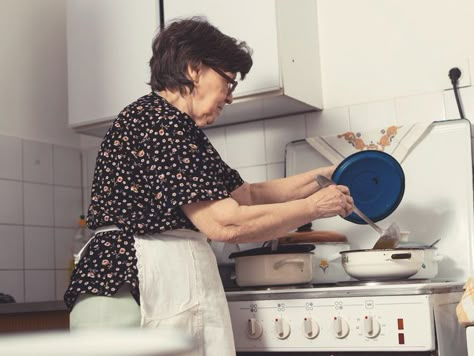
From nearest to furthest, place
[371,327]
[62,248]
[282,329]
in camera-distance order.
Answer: [371,327], [282,329], [62,248]

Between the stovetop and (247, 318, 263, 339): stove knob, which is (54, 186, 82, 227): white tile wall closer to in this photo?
the stovetop

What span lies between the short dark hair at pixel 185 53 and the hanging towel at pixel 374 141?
1.97ft

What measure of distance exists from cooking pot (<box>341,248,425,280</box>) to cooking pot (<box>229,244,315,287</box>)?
0.40ft

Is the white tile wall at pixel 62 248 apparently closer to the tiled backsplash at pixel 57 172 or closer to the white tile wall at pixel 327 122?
the tiled backsplash at pixel 57 172

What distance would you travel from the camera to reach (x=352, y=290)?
1.51 meters

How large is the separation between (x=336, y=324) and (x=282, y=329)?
133 millimetres

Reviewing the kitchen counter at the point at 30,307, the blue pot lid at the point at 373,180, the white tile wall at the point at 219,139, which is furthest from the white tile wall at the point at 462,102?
the kitchen counter at the point at 30,307


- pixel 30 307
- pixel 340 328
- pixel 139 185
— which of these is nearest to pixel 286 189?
pixel 340 328

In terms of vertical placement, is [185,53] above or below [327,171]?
above

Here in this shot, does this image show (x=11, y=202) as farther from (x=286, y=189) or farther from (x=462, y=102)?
(x=462, y=102)

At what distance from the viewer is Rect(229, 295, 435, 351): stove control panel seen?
4.72ft

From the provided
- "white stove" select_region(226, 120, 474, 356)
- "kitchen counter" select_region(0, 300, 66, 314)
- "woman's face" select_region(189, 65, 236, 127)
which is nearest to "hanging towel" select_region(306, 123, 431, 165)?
"white stove" select_region(226, 120, 474, 356)

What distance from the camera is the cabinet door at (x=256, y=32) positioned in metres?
1.96

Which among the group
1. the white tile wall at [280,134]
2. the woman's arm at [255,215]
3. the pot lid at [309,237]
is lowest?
the pot lid at [309,237]
